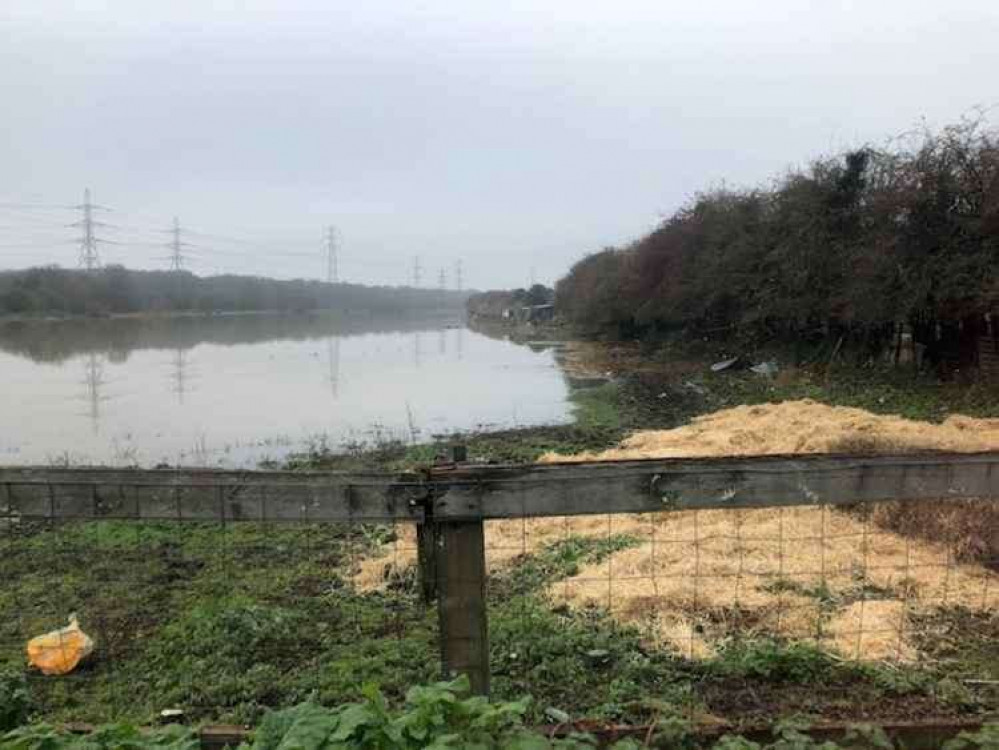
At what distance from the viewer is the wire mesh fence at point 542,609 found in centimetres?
473

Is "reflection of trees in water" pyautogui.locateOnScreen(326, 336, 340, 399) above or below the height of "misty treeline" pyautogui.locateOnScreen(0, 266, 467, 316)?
below

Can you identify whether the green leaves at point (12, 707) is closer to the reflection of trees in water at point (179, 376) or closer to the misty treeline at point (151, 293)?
the reflection of trees in water at point (179, 376)

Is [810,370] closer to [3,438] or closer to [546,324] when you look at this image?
[3,438]

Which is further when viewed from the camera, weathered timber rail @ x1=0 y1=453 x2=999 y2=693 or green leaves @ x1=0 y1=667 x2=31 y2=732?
green leaves @ x1=0 y1=667 x2=31 y2=732

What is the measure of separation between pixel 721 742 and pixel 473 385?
29.6 metres

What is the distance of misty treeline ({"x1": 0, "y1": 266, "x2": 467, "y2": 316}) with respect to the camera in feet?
316

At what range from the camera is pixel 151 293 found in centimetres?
11600

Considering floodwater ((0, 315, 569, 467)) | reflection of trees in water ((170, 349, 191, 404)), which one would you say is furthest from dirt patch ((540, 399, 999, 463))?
reflection of trees in water ((170, 349, 191, 404))

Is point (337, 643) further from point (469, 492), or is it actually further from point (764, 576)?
point (764, 576)

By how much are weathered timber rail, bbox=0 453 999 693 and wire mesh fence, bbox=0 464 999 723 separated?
0.14 feet

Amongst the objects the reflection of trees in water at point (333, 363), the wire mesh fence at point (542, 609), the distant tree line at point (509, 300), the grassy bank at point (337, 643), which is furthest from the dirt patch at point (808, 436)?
the distant tree line at point (509, 300)

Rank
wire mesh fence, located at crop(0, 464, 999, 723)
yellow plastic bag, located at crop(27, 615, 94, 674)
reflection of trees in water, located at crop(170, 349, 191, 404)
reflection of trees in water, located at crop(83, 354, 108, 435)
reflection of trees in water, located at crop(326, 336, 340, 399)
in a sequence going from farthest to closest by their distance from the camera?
1. reflection of trees in water, located at crop(326, 336, 340, 399)
2. reflection of trees in water, located at crop(170, 349, 191, 404)
3. reflection of trees in water, located at crop(83, 354, 108, 435)
4. yellow plastic bag, located at crop(27, 615, 94, 674)
5. wire mesh fence, located at crop(0, 464, 999, 723)

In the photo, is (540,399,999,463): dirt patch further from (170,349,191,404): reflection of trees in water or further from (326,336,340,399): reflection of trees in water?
(170,349,191,404): reflection of trees in water

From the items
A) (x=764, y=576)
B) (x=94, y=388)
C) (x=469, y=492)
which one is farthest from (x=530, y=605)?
(x=94, y=388)
